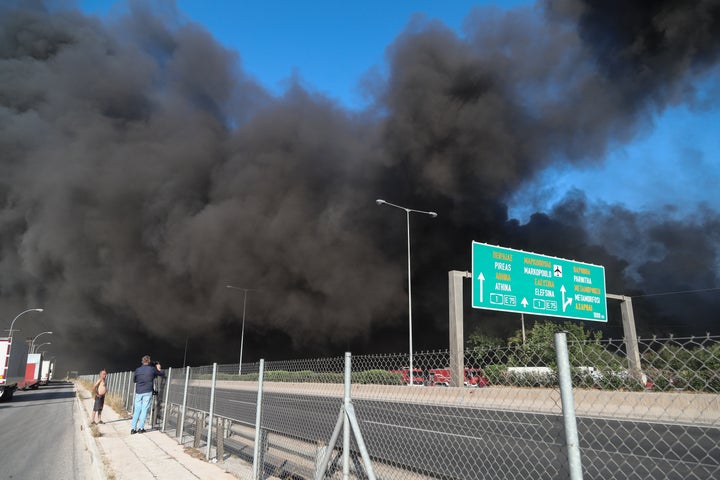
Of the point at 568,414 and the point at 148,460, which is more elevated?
the point at 568,414

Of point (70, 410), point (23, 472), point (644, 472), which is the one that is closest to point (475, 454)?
point (644, 472)

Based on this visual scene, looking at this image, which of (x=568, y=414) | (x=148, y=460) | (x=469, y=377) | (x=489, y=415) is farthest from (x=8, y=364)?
(x=568, y=414)

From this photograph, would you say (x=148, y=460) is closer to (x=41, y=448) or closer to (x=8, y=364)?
(x=41, y=448)

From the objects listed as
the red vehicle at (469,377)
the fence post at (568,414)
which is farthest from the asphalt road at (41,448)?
the fence post at (568,414)

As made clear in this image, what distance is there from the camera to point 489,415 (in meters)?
6.16

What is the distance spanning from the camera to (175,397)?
1022cm

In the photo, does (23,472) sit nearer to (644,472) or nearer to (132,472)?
(132,472)

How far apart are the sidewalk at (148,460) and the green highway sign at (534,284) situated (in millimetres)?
9360

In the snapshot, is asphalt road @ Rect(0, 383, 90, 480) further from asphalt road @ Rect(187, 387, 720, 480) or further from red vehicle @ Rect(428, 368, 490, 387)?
red vehicle @ Rect(428, 368, 490, 387)

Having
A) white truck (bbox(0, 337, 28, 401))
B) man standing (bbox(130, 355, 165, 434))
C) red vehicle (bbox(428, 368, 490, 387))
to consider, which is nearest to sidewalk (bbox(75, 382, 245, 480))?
man standing (bbox(130, 355, 165, 434))

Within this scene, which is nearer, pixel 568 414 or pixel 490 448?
pixel 568 414

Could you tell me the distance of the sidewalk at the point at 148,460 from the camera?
5.93 m

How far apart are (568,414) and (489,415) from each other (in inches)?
173

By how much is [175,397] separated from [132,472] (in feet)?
13.8
